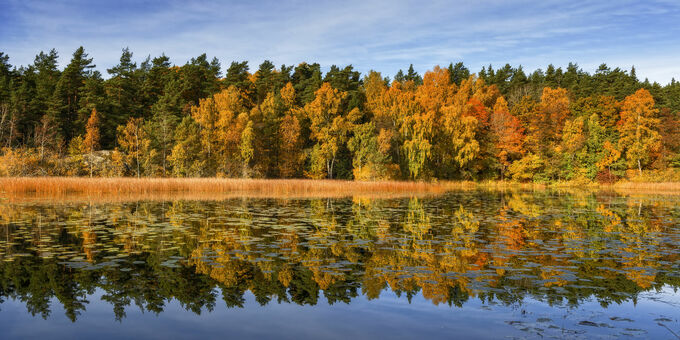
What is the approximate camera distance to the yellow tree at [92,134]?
58.2m

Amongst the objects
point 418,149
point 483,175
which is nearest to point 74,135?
point 418,149

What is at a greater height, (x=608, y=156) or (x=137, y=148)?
(x=137, y=148)

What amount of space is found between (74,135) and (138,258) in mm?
61683

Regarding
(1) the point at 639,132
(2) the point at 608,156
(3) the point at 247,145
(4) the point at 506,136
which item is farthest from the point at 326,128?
(1) the point at 639,132

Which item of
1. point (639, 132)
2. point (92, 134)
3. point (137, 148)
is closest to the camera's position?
point (137, 148)

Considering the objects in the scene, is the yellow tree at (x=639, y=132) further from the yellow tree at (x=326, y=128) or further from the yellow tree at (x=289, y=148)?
the yellow tree at (x=289, y=148)

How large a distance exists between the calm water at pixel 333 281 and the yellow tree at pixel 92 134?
47200 millimetres

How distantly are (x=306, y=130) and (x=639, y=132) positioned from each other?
46.2 metres

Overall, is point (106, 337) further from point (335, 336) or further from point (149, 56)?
point (149, 56)

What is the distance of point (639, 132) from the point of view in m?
65.2

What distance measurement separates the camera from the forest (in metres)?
57.2

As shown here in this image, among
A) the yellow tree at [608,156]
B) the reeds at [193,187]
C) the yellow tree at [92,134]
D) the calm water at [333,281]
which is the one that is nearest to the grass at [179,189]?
the reeds at [193,187]

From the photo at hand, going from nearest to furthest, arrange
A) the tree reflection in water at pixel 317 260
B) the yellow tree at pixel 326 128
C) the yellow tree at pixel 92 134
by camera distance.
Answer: the tree reflection in water at pixel 317 260 → the yellow tree at pixel 92 134 → the yellow tree at pixel 326 128

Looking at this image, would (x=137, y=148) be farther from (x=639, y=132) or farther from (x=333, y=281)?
(x=639, y=132)
